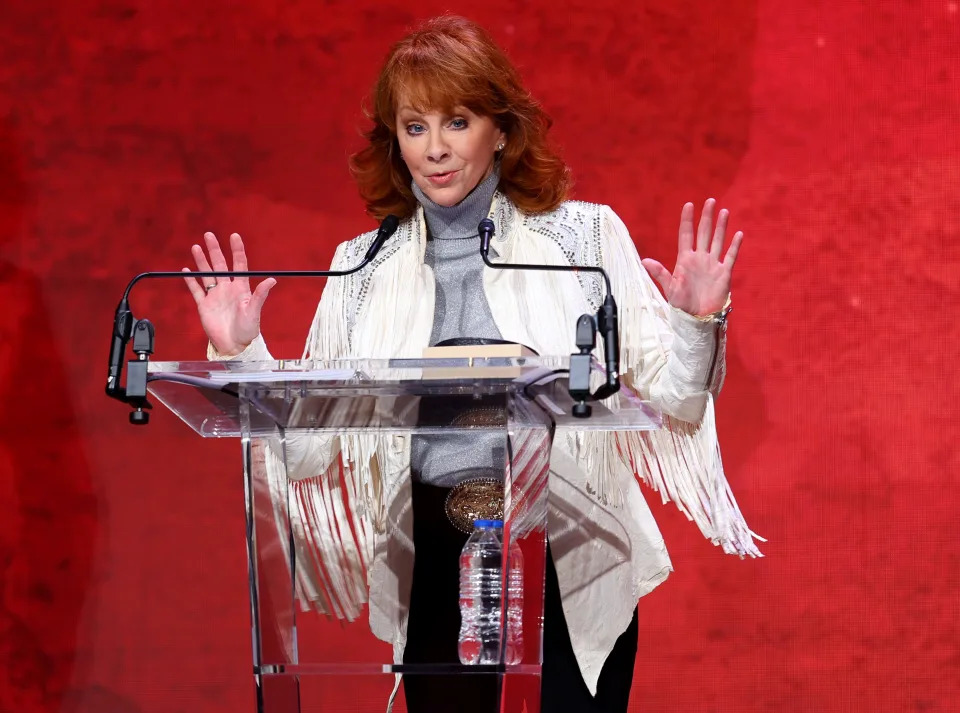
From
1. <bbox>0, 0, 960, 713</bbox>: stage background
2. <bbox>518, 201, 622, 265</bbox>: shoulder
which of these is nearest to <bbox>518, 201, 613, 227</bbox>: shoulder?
<bbox>518, 201, 622, 265</bbox>: shoulder

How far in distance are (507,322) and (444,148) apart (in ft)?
1.00

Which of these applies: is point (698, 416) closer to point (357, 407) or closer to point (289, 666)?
point (357, 407)

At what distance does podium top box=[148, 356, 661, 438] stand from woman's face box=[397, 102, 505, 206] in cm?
56

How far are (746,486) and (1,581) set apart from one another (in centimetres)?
173

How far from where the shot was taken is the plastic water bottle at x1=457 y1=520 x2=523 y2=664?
4.42 feet

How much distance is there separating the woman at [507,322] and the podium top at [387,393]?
8cm

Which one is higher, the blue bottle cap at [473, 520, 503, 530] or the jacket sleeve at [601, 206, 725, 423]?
the jacket sleeve at [601, 206, 725, 423]

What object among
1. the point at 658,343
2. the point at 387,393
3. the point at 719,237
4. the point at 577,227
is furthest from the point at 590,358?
the point at 577,227

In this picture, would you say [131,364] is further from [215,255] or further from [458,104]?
[458,104]

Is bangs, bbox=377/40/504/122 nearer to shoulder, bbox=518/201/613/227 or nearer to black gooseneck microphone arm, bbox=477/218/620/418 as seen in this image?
shoulder, bbox=518/201/613/227

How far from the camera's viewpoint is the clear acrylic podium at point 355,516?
1331mm

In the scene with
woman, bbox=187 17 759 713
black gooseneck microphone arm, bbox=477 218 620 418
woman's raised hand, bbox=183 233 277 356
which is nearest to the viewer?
black gooseneck microphone arm, bbox=477 218 620 418

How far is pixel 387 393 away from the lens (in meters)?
1.35

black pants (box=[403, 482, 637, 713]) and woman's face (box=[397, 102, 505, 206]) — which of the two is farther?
woman's face (box=[397, 102, 505, 206])
